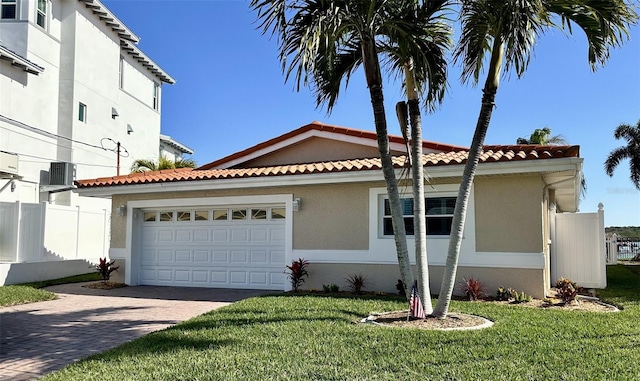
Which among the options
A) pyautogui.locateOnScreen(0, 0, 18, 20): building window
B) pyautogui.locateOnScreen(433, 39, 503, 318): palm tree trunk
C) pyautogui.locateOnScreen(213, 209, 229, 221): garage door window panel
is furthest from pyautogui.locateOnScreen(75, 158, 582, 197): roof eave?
pyautogui.locateOnScreen(0, 0, 18, 20): building window

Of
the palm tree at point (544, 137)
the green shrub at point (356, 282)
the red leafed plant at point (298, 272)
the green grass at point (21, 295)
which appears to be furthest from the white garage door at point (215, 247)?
the palm tree at point (544, 137)

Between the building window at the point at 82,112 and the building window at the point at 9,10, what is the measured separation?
412cm

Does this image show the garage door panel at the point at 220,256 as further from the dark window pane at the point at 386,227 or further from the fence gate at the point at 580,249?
the fence gate at the point at 580,249

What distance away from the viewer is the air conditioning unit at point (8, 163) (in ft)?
55.6

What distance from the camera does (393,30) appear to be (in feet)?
27.2

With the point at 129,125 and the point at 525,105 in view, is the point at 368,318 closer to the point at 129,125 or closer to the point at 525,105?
the point at 525,105

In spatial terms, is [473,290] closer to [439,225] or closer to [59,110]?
[439,225]

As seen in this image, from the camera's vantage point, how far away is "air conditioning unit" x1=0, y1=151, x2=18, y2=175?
16.9 m

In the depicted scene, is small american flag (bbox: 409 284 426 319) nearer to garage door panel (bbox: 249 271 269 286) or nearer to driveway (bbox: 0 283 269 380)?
driveway (bbox: 0 283 269 380)

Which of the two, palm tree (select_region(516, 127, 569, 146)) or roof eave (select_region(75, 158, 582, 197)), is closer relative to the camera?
roof eave (select_region(75, 158, 582, 197))

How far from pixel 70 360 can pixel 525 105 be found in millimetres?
14146

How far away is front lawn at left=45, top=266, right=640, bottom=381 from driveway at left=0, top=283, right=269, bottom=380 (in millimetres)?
633

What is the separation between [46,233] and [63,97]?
7.81 m

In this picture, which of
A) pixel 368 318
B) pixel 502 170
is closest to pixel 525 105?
pixel 502 170
